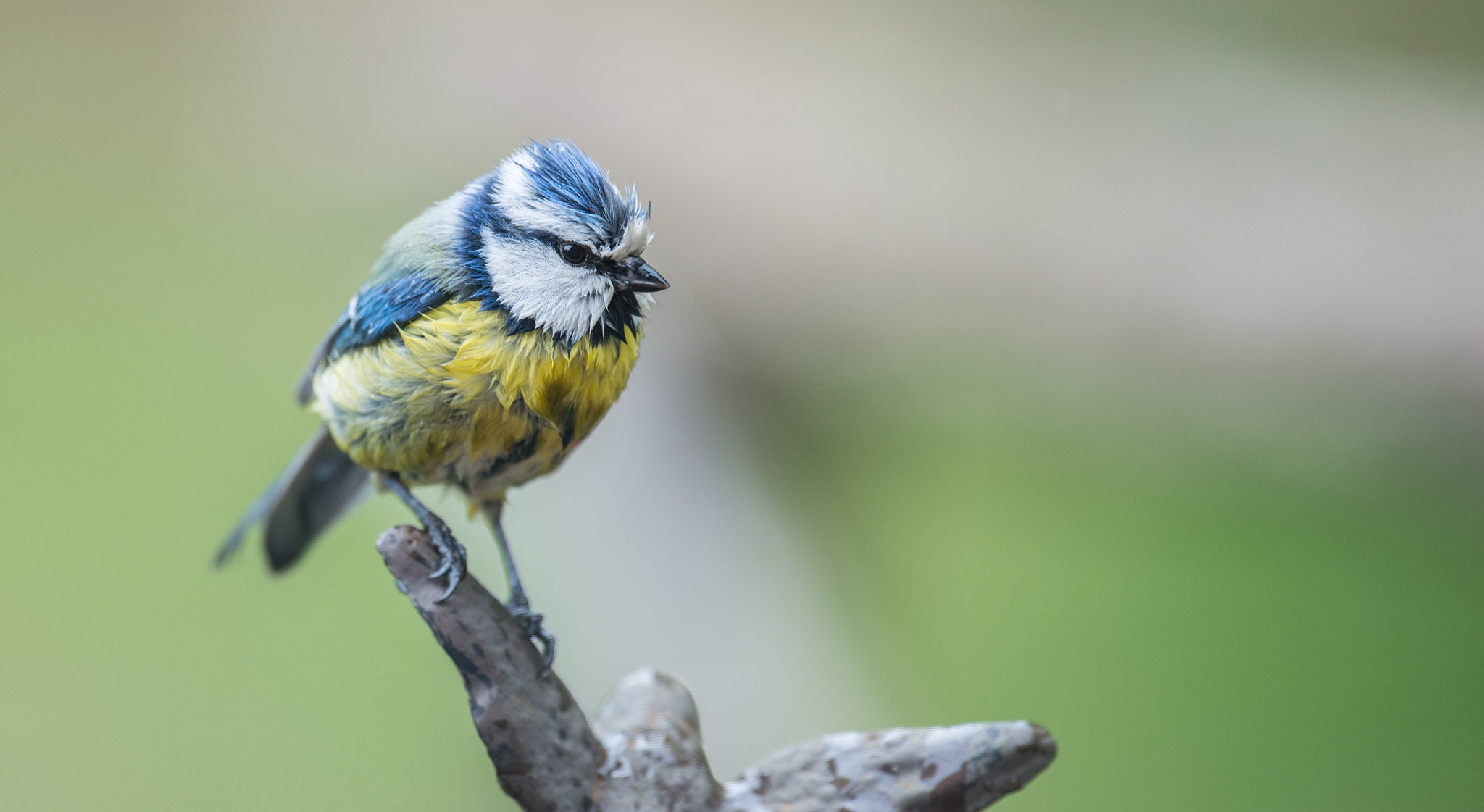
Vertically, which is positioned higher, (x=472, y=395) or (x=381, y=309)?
(x=381, y=309)

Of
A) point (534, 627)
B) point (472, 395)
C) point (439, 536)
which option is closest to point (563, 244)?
point (472, 395)

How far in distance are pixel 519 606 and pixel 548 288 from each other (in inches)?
17.0

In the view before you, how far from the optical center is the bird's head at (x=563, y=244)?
92 centimetres

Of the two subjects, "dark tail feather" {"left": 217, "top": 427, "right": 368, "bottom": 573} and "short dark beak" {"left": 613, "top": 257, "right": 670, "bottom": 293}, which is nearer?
"short dark beak" {"left": 613, "top": 257, "right": 670, "bottom": 293}

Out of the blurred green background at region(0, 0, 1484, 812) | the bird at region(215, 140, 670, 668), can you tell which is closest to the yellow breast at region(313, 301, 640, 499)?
the bird at region(215, 140, 670, 668)

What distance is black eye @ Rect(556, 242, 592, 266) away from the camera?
3.05ft

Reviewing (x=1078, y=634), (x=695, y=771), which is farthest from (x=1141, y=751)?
(x=695, y=771)

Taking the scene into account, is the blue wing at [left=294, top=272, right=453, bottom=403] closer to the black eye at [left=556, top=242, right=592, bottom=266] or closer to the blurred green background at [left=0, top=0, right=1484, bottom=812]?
the black eye at [left=556, top=242, right=592, bottom=266]

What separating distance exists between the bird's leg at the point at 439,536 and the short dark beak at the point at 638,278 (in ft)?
1.09

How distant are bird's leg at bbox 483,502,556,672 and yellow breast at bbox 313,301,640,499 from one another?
13 cm

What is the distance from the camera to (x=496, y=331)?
0.96m

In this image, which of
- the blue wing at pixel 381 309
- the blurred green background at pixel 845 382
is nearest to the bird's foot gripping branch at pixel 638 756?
the blue wing at pixel 381 309

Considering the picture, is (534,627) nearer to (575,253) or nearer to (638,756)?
(638,756)

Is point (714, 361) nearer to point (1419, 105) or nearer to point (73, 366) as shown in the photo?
point (73, 366)
